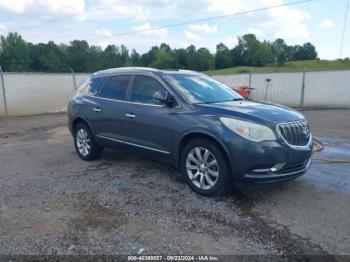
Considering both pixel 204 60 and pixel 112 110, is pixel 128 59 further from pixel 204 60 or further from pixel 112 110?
pixel 112 110

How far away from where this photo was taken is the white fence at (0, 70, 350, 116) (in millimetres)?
15031

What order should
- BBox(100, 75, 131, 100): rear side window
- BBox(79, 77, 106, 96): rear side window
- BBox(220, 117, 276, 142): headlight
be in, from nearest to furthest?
BBox(220, 117, 276, 142): headlight
BBox(100, 75, 131, 100): rear side window
BBox(79, 77, 106, 96): rear side window

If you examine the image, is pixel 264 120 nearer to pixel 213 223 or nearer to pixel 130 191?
pixel 213 223

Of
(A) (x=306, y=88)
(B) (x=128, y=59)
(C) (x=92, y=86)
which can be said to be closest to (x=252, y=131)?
(C) (x=92, y=86)

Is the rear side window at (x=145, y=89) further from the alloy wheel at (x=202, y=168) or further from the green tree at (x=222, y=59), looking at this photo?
the green tree at (x=222, y=59)

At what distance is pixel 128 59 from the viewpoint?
83000 millimetres

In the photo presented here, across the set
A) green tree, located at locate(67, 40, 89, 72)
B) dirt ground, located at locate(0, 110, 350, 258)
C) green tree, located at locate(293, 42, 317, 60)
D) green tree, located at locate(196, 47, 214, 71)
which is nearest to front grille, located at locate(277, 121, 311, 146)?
dirt ground, located at locate(0, 110, 350, 258)

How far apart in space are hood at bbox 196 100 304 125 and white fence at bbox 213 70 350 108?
526 inches

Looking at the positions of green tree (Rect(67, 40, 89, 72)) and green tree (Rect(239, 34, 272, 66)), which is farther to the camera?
green tree (Rect(239, 34, 272, 66))

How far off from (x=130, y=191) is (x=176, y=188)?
0.67 metres

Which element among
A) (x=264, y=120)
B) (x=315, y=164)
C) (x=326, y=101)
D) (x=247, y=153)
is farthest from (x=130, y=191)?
(x=326, y=101)

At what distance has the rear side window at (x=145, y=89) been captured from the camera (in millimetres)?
5376

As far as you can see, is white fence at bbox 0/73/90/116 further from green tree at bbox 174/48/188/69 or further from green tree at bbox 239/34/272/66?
green tree at bbox 239/34/272/66

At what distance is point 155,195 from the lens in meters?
4.76
